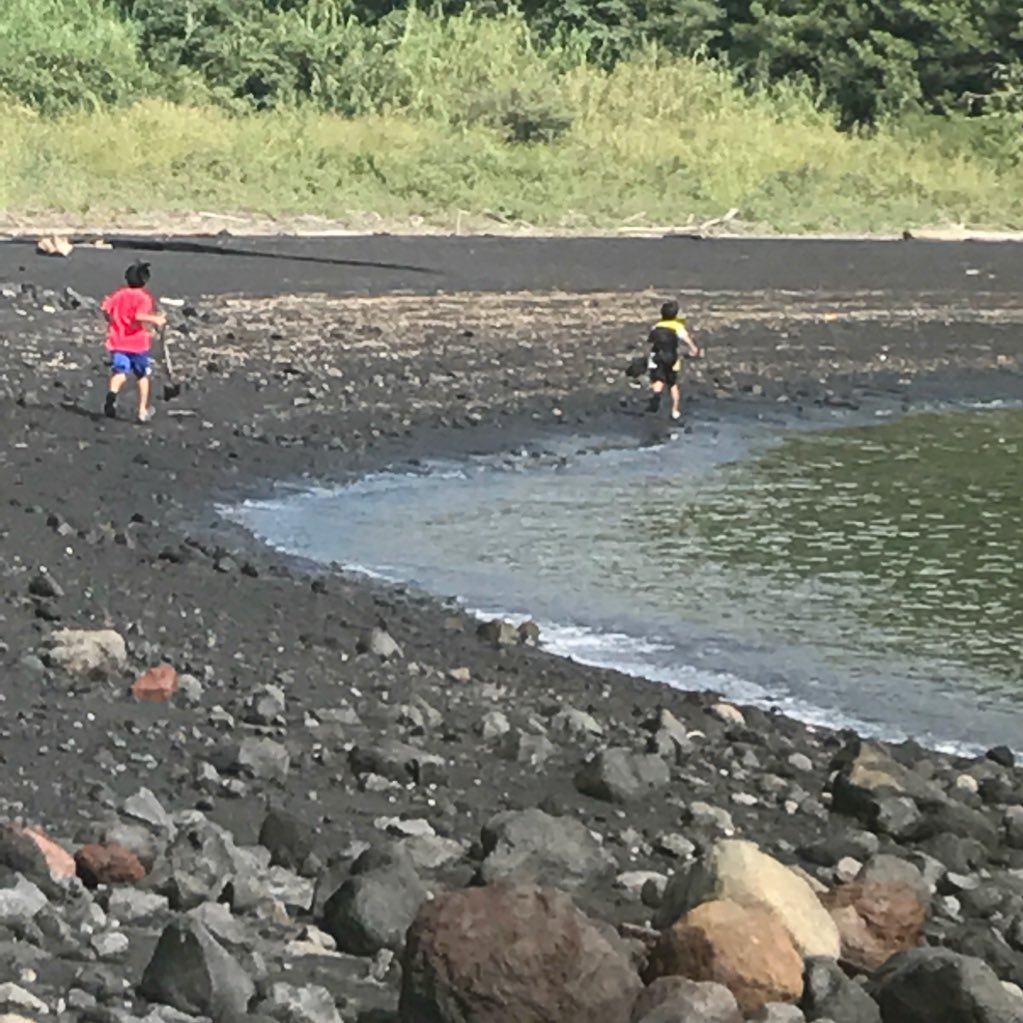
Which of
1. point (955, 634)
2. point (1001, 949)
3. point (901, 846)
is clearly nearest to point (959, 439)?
point (955, 634)

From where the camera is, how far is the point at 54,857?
20.9 feet

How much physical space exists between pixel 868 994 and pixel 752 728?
4.40 m

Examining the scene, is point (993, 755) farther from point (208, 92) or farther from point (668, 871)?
point (208, 92)

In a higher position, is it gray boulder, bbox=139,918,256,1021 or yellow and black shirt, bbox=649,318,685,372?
gray boulder, bbox=139,918,256,1021

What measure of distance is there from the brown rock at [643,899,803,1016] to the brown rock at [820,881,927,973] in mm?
660

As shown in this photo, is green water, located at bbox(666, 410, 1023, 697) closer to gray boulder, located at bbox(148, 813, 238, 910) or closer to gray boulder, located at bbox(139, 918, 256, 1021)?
gray boulder, located at bbox(148, 813, 238, 910)

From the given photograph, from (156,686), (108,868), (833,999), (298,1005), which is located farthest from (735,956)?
Result: (156,686)

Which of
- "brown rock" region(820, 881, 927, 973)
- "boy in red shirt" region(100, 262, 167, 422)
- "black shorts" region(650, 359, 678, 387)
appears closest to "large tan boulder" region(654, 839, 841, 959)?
"brown rock" region(820, 881, 927, 973)

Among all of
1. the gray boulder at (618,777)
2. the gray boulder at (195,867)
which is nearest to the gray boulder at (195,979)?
the gray boulder at (195,867)

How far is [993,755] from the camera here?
9977 mm

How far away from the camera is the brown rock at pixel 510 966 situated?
5137 millimetres

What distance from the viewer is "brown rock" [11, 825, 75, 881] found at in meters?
6.30

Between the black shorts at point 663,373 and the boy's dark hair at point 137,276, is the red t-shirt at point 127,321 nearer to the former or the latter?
the boy's dark hair at point 137,276

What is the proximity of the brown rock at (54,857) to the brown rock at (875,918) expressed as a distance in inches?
88.7
